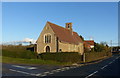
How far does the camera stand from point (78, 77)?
11.2 metres

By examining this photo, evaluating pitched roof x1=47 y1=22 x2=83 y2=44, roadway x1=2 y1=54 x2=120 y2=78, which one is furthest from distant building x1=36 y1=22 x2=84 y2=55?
roadway x1=2 y1=54 x2=120 y2=78

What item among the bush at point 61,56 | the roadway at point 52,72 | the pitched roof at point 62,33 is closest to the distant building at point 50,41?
the pitched roof at point 62,33

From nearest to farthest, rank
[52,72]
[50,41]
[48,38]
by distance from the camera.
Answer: [52,72], [50,41], [48,38]

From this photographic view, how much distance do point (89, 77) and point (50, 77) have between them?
9.01ft

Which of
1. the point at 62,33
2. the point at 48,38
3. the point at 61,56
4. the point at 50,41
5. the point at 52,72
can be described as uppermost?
the point at 62,33

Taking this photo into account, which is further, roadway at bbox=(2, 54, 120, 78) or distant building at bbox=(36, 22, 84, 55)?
distant building at bbox=(36, 22, 84, 55)

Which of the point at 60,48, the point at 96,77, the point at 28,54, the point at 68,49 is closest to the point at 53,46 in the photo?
the point at 60,48

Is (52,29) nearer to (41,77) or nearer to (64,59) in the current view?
(64,59)

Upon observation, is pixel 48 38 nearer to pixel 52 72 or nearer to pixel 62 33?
pixel 62 33

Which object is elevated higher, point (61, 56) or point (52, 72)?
point (61, 56)

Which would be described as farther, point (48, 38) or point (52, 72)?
point (48, 38)

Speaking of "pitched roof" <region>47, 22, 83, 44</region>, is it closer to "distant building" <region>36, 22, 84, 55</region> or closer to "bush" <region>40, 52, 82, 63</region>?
"distant building" <region>36, 22, 84, 55</region>

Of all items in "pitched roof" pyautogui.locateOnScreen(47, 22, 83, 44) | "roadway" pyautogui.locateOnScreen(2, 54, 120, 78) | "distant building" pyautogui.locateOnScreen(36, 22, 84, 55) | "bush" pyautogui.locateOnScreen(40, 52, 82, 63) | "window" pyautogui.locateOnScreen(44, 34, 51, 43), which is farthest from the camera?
"pitched roof" pyautogui.locateOnScreen(47, 22, 83, 44)

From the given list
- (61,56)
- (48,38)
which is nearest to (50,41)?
(48,38)
